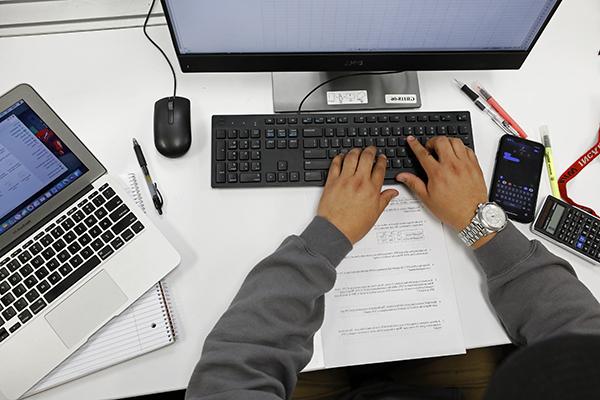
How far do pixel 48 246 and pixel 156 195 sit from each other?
0.54 feet

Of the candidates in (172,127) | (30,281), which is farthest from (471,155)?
(30,281)

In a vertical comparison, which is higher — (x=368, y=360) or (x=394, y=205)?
(x=394, y=205)

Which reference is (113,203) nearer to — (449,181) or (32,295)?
(32,295)

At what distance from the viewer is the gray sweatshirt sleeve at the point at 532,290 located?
26.5 inches

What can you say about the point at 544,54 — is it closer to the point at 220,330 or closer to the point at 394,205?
the point at 394,205

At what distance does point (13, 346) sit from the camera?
646mm

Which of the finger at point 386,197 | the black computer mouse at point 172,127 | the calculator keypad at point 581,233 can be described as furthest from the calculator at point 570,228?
the black computer mouse at point 172,127

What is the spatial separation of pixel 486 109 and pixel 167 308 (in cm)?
61

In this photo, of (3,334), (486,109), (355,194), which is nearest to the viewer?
(3,334)

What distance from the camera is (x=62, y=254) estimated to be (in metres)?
0.68

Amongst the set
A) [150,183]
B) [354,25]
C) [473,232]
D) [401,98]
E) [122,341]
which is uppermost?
[354,25]

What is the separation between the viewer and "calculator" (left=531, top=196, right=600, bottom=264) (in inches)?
30.0

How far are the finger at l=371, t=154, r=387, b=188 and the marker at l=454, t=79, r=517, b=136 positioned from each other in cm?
21

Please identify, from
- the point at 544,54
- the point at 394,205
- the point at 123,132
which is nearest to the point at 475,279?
the point at 394,205
